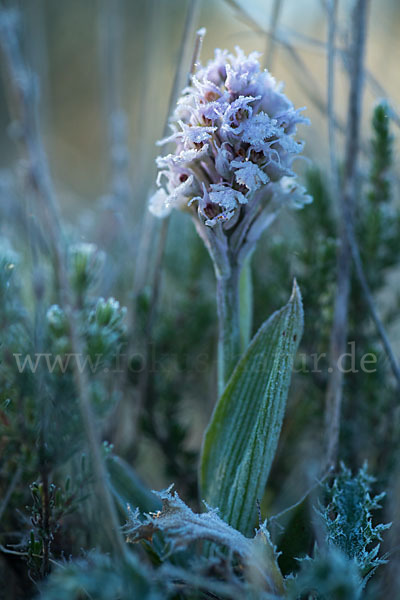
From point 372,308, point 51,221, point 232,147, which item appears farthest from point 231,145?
point 372,308

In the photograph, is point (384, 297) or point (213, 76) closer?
point (213, 76)

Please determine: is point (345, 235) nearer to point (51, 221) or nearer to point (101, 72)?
point (51, 221)

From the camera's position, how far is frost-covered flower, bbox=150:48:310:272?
833 millimetres

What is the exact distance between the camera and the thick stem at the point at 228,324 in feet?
3.24

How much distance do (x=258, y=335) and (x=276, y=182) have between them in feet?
0.93

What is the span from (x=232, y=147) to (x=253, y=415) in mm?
473

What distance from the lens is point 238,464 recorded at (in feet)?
3.06

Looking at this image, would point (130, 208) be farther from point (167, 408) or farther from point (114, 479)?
point (114, 479)

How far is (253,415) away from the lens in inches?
36.2

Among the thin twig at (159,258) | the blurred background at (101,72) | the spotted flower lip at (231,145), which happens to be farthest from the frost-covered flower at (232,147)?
the blurred background at (101,72)

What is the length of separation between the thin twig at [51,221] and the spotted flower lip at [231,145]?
224 millimetres

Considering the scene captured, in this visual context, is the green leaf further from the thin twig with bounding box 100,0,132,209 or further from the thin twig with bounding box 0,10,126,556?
the thin twig with bounding box 100,0,132,209

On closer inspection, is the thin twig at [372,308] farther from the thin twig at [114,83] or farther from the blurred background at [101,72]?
the blurred background at [101,72]

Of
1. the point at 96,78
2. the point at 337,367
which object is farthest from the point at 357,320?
the point at 96,78
